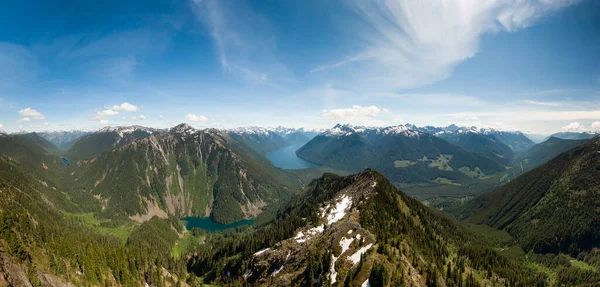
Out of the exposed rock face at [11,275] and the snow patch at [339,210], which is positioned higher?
the exposed rock face at [11,275]

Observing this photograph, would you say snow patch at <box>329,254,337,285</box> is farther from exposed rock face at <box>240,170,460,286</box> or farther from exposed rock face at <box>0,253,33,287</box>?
exposed rock face at <box>0,253,33,287</box>

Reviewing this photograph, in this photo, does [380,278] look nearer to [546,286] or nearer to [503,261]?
[503,261]

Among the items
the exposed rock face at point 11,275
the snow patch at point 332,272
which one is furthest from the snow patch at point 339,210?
the exposed rock face at point 11,275

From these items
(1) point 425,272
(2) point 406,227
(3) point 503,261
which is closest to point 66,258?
(1) point 425,272

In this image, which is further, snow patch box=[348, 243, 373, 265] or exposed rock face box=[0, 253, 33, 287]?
snow patch box=[348, 243, 373, 265]

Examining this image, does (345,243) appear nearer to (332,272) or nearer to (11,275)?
(332,272)

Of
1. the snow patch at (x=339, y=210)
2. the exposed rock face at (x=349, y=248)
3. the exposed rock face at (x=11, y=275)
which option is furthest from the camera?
the snow patch at (x=339, y=210)

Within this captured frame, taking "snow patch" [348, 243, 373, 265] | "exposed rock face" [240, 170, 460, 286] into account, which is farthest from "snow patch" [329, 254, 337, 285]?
"snow patch" [348, 243, 373, 265]

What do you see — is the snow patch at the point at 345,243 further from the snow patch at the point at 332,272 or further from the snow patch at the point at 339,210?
the snow patch at the point at 339,210

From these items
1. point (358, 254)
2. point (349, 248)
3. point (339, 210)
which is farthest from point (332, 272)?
point (339, 210)

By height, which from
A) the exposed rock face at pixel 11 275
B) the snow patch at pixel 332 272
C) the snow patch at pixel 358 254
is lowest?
the snow patch at pixel 332 272

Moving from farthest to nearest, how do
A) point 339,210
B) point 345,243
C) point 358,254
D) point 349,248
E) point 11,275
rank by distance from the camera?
point 339,210, point 345,243, point 349,248, point 358,254, point 11,275
